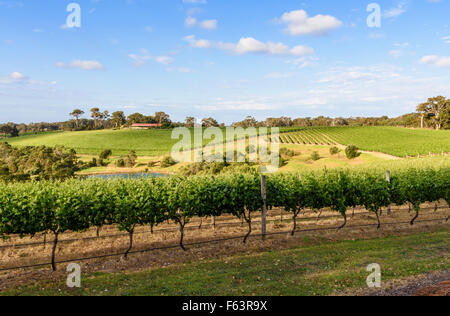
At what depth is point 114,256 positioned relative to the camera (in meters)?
12.0

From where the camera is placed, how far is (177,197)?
12.8m

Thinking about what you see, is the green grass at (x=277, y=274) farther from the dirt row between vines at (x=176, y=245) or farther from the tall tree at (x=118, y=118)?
the tall tree at (x=118, y=118)

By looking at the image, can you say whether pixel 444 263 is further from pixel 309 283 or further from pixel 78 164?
pixel 78 164

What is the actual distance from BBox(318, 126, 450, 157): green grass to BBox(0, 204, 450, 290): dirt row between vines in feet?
168

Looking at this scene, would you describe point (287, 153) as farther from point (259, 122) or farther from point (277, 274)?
point (259, 122)

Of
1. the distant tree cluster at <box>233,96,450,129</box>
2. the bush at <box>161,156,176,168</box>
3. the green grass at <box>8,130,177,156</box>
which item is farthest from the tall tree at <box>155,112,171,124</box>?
the bush at <box>161,156,176,168</box>

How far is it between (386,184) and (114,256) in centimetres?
1481

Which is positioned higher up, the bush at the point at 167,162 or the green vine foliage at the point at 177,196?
the green vine foliage at the point at 177,196

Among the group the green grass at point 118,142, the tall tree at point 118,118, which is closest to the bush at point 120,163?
the green grass at point 118,142

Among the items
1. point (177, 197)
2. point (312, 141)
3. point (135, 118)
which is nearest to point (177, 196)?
point (177, 197)

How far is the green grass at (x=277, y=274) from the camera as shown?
844cm

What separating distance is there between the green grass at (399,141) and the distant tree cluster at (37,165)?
6641 cm

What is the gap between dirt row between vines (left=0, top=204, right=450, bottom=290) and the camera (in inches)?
428

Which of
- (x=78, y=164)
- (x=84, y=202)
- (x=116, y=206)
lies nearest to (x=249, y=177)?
(x=116, y=206)
